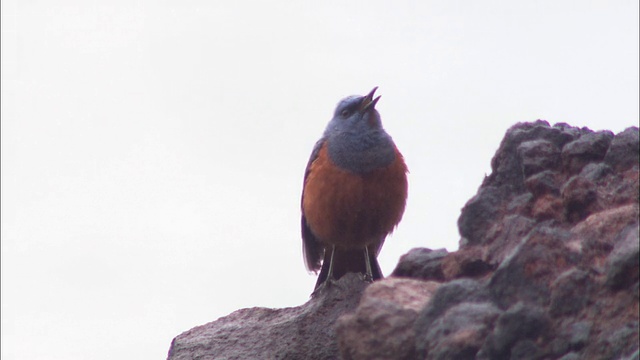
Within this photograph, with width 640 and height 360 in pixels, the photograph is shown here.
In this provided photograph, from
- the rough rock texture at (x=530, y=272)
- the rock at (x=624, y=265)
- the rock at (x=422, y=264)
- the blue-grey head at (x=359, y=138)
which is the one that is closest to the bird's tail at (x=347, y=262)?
the blue-grey head at (x=359, y=138)

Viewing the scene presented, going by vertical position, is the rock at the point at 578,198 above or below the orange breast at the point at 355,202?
below

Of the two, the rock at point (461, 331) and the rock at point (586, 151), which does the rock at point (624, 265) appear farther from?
the rock at point (586, 151)

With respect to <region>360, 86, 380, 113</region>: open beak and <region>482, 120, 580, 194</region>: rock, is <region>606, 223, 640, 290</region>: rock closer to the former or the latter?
<region>482, 120, 580, 194</region>: rock

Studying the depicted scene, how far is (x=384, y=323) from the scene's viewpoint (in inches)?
194

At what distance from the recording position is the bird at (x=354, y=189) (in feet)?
28.7

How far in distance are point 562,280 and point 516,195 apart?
53.0 inches

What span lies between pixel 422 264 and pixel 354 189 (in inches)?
109

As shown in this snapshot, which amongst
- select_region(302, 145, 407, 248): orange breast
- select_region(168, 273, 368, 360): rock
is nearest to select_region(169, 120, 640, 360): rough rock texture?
select_region(168, 273, 368, 360): rock

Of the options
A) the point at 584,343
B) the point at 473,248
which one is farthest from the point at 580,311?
the point at 473,248

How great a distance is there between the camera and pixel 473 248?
217 inches

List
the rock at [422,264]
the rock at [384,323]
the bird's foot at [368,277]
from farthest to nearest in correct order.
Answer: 1. the bird's foot at [368,277]
2. the rock at [422,264]
3. the rock at [384,323]

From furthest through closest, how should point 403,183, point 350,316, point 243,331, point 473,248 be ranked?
point 403,183 → point 243,331 → point 473,248 → point 350,316

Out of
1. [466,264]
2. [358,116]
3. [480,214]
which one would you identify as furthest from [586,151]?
[358,116]

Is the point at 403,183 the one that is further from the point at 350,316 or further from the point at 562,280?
the point at 562,280
